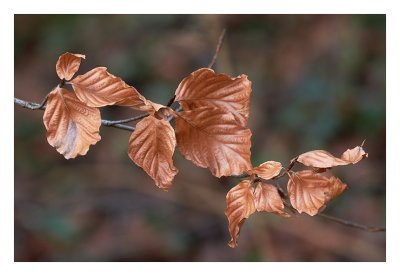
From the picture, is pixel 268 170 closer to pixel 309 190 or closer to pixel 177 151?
pixel 309 190

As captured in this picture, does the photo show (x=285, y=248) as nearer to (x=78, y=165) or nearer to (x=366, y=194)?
(x=366, y=194)

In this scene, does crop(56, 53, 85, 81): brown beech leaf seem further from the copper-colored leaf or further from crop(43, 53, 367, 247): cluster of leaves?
the copper-colored leaf

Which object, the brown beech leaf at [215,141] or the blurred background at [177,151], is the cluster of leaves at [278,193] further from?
the blurred background at [177,151]

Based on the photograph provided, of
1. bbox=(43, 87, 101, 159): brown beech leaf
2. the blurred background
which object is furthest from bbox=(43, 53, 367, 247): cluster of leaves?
the blurred background

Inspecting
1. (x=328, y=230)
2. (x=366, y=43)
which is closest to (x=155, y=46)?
(x=366, y=43)

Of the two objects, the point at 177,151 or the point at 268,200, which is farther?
the point at 177,151

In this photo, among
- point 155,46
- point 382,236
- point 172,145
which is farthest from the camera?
point 155,46

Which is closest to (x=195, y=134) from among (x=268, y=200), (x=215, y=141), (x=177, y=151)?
(x=215, y=141)
